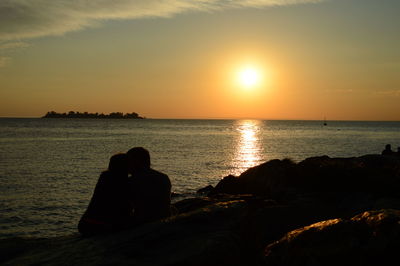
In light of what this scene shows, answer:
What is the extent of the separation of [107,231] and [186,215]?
147 centimetres

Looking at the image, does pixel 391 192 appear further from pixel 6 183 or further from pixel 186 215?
pixel 6 183

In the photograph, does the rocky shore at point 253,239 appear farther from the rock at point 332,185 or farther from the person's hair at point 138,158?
the person's hair at point 138,158

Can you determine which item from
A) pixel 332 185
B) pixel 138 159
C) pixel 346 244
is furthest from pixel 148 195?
pixel 332 185

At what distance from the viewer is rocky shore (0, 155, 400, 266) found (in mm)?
4137

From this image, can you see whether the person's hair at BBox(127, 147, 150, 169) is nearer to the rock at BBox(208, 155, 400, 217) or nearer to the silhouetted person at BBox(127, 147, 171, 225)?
the silhouetted person at BBox(127, 147, 171, 225)

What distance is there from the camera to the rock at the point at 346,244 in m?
4.00

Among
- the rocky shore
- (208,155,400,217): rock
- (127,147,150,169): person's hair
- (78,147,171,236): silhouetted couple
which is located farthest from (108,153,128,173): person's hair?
(208,155,400,217): rock

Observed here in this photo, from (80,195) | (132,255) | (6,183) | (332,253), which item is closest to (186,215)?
(132,255)

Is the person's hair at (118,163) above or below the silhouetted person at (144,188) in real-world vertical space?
above

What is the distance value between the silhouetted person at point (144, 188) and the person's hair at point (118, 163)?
41 cm

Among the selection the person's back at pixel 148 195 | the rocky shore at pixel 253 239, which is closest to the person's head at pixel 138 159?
the person's back at pixel 148 195

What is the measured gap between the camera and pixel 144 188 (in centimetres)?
733

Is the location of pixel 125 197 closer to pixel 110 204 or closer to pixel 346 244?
pixel 110 204

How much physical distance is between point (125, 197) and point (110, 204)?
285mm
